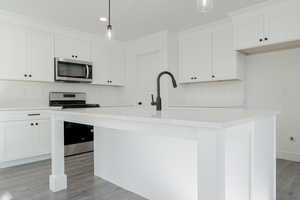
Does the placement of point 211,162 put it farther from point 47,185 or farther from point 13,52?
point 13,52

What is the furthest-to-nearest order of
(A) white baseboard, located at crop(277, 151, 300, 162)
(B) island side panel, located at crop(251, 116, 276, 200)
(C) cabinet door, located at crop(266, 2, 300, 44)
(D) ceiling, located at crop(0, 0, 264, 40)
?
(A) white baseboard, located at crop(277, 151, 300, 162) < (D) ceiling, located at crop(0, 0, 264, 40) < (C) cabinet door, located at crop(266, 2, 300, 44) < (B) island side panel, located at crop(251, 116, 276, 200)

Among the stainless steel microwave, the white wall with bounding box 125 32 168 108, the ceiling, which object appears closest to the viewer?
the ceiling

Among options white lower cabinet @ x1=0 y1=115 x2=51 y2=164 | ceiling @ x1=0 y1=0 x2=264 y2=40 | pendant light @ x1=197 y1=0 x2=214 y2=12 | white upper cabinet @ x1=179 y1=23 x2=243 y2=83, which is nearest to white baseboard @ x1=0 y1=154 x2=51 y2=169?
white lower cabinet @ x1=0 y1=115 x2=51 y2=164

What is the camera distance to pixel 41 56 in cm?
358

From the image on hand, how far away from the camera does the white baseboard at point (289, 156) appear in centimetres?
317

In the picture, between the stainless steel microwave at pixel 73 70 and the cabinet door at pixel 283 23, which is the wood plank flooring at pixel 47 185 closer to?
the stainless steel microwave at pixel 73 70

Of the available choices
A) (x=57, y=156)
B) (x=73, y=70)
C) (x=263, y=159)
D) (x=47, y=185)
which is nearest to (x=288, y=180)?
(x=263, y=159)

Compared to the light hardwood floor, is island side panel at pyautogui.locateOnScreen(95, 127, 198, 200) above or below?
above

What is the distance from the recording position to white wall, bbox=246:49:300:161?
3.22m

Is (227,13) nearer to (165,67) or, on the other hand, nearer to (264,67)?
(264,67)

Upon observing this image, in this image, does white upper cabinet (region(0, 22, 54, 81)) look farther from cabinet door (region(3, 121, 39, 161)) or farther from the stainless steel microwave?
cabinet door (region(3, 121, 39, 161))

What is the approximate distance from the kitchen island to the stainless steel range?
1229 millimetres

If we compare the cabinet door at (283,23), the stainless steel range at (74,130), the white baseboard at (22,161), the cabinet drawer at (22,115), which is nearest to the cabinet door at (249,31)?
the cabinet door at (283,23)

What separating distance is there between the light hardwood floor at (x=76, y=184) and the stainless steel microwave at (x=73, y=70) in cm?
157
